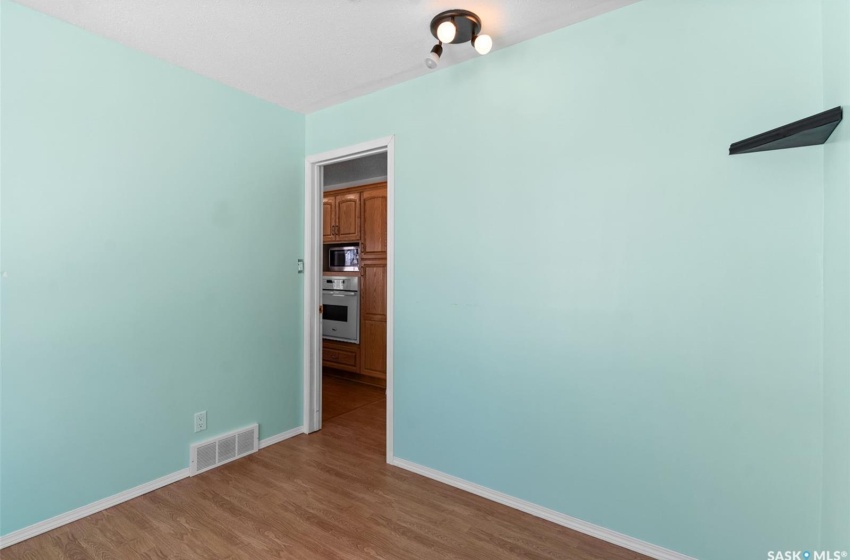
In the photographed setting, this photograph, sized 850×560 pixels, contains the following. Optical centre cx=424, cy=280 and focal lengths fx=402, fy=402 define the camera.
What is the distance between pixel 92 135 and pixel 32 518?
198 centimetres

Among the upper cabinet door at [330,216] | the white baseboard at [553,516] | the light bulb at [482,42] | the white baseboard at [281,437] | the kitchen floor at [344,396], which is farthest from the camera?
the upper cabinet door at [330,216]

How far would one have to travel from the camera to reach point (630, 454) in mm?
1946

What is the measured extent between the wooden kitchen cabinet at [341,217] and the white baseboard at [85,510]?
9.43ft

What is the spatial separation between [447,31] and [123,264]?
85.6 inches

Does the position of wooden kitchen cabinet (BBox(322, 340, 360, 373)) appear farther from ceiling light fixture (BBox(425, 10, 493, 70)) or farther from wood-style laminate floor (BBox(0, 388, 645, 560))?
ceiling light fixture (BBox(425, 10, 493, 70))

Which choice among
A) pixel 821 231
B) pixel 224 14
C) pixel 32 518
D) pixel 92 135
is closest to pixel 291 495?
pixel 32 518

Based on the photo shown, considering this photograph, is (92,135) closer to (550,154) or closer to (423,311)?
(423,311)

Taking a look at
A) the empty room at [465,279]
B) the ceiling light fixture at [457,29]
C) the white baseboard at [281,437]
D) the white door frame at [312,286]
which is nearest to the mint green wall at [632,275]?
the empty room at [465,279]

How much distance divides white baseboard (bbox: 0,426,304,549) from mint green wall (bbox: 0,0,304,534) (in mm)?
43

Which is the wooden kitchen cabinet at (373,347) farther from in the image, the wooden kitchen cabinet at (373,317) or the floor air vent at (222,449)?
the floor air vent at (222,449)

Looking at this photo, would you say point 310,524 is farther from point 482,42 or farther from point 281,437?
point 482,42

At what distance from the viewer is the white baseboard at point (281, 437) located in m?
3.06

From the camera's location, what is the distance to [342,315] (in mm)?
4902

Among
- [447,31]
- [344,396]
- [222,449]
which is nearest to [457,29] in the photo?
[447,31]
